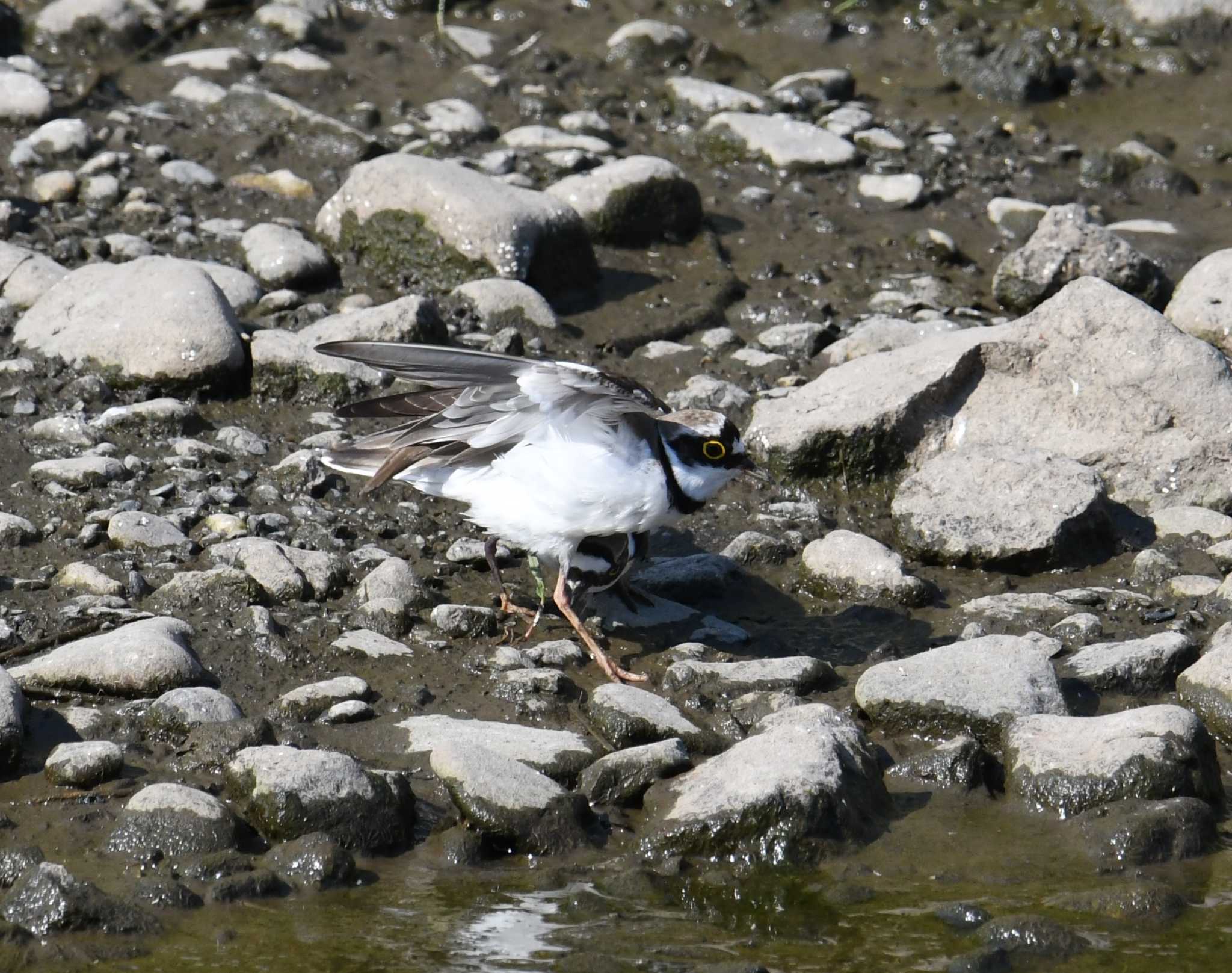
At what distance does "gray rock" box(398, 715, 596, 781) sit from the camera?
18.8ft

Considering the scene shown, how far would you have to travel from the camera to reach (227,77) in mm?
12227

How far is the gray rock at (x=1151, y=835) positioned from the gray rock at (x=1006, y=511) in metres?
2.02

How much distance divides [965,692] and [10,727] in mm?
3426

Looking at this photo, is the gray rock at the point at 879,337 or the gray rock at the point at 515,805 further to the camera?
the gray rock at the point at 879,337

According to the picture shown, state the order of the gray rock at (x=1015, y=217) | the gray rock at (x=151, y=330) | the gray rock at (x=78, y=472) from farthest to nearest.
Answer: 1. the gray rock at (x=1015, y=217)
2. the gray rock at (x=151, y=330)
3. the gray rock at (x=78, y=472)

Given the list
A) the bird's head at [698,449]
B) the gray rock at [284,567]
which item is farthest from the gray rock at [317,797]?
the bird's head at [698,449]

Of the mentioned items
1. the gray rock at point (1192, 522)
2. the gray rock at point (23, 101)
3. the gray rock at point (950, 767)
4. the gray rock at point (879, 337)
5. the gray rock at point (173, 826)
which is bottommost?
the gray rock at point (1192, 522)

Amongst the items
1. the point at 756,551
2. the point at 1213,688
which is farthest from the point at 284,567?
the point at 1213,688

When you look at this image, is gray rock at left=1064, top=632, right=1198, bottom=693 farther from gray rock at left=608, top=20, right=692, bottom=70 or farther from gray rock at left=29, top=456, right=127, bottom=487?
gray rock at left=608, top=20, right=692, bottom=70

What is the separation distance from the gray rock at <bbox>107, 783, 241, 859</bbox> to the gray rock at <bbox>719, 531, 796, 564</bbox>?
9.91 ft

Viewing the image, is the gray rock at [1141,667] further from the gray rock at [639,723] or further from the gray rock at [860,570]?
the gray rock at [639,723]

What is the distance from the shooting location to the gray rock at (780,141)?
37.8ft

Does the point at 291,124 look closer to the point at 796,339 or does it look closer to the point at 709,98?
the point at 709,98

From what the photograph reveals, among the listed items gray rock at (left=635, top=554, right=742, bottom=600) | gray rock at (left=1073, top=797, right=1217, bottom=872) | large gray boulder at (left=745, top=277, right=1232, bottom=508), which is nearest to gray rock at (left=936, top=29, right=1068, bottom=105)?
large gray boulder at (left=745, top=277, right=1232, bottom=508)
